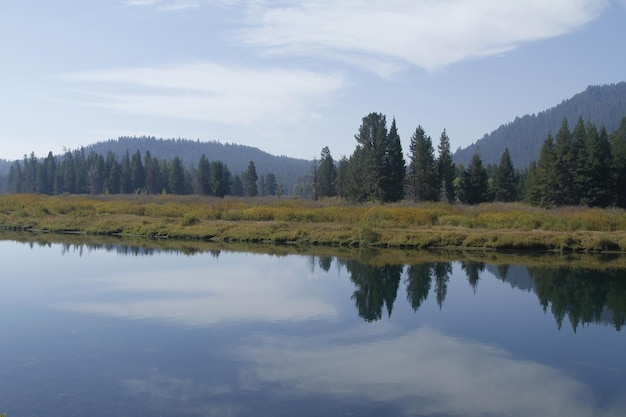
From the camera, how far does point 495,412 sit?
11.3m

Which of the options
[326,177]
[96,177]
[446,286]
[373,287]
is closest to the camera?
[373,287]

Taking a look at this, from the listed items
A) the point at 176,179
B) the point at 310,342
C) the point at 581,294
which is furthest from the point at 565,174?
the point at 176,179

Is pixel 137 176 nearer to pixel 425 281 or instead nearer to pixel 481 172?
pixel 481 172

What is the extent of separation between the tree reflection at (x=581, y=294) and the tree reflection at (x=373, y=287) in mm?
5478

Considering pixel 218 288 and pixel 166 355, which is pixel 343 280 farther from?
pixel 166 355

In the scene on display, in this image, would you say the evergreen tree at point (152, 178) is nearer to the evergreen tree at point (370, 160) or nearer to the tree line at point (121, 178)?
the tree line at point (121, 178)

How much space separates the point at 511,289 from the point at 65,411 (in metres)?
18.4

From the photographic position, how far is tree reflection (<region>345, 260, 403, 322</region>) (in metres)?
20.6

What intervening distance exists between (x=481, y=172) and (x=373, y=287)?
42.3 m

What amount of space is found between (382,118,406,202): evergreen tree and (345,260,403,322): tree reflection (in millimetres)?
30355

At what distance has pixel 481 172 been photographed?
209ft

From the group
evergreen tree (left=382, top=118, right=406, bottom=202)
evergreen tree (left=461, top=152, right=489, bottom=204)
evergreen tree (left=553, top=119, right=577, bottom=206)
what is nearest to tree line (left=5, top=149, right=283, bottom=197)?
evergreen tree (left=382, top=118, right=406, bottom=202)

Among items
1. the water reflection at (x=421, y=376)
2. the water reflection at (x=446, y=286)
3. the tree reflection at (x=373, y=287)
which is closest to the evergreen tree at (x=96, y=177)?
the water reflection at (x=446, y=286)

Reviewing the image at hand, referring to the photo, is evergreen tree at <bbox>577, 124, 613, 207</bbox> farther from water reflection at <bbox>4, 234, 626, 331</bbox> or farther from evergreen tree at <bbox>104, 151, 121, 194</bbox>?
evergreen tree at <bbox>104, 151, 121, 194</bbox>
